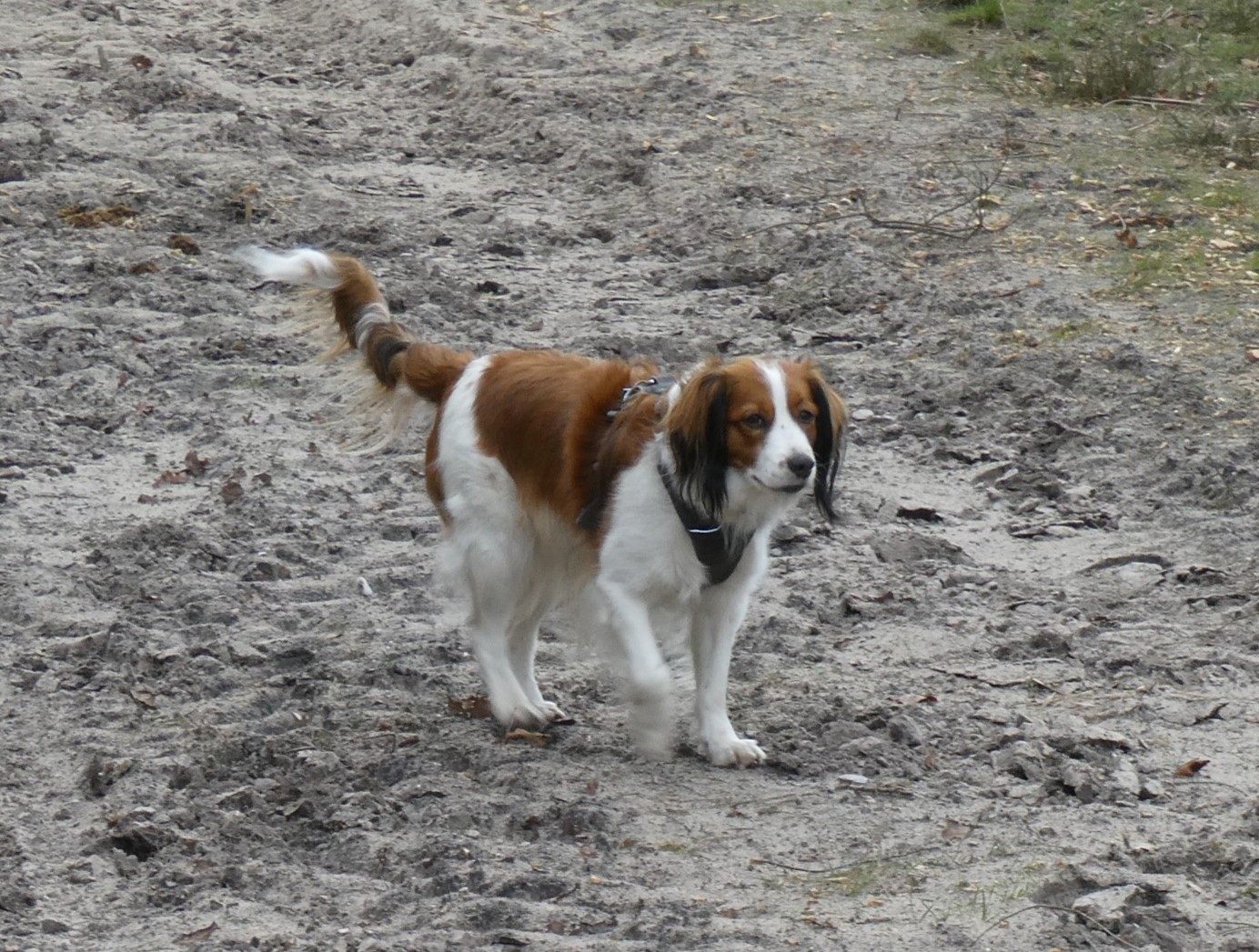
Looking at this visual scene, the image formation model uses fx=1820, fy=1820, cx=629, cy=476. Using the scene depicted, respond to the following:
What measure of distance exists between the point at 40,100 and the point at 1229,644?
8.25m

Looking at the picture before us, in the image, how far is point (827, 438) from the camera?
4844mm

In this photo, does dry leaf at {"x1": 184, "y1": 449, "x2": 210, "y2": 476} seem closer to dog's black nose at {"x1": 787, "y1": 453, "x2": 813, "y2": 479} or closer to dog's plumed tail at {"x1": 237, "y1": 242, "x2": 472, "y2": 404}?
dog's plumed tail at {"x1": 237, "y1": 242, "x2": 472, "y2": 404}

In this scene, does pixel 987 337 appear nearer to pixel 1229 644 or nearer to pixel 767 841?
pixel 1229 644

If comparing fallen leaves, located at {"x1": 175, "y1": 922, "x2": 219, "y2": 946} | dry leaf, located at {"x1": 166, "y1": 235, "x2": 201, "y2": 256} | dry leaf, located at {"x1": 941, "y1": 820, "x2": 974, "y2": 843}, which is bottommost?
dry leaf, located at {"x1": 941, "y1": 820, "x2": 974, "y2": 843}

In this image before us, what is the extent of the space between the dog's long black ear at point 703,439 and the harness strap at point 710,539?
3 centimetres

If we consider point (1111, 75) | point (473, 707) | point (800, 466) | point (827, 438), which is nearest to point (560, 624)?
point (473, 707)

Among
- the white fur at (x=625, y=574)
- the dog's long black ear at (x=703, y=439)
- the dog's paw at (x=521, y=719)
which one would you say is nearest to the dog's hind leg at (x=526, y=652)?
the white fur at (x=625, y=574)

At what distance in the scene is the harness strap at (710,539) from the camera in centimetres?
474

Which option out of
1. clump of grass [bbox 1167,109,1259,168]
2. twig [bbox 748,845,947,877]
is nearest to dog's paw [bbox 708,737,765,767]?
twig [bbox 748,845,947,877]

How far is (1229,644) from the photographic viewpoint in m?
5.57

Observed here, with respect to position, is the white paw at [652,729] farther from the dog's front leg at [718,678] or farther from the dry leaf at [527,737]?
the dry leaf at [527,737]

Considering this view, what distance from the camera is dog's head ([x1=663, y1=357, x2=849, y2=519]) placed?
462 centimetres

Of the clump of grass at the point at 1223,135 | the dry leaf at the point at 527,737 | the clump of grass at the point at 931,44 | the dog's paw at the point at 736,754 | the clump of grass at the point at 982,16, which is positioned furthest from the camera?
the clump of grass at the point at 982,16

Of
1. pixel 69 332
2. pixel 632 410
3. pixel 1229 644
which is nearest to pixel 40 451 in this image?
pixel 69 332
